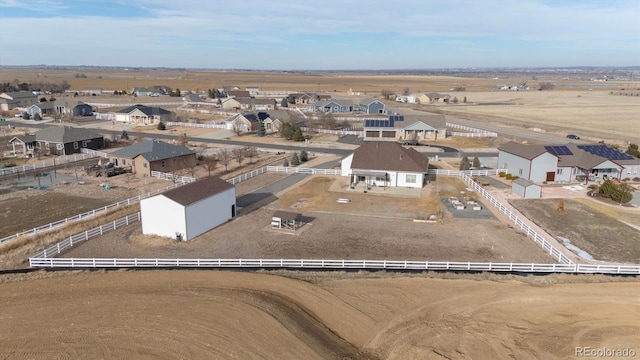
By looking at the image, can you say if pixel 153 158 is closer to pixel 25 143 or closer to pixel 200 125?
pixel 25 143

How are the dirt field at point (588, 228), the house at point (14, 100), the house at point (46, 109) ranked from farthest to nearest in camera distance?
the house at point (14, 100)
the house at point (46, 109)
the dirt field at point (588, 228)

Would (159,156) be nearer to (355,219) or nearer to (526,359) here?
(355,219)

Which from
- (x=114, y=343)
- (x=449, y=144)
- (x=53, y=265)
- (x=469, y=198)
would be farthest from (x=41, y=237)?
(x=449, y=144)

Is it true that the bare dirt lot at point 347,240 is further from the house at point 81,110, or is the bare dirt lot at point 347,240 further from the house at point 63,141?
the house at point 81,110

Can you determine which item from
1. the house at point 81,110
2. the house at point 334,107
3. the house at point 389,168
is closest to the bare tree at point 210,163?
the house at point 389,168

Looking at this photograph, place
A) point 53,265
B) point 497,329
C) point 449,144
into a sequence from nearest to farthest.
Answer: point 497,329 < point 53,265 < point 449,144

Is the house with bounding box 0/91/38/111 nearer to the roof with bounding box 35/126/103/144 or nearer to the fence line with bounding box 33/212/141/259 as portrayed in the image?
the roof with bounding box 35/126/103/144

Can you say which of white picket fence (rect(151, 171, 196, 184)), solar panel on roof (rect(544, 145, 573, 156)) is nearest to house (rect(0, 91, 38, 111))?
white picket fence (rect(151, 171, 196, 184))
